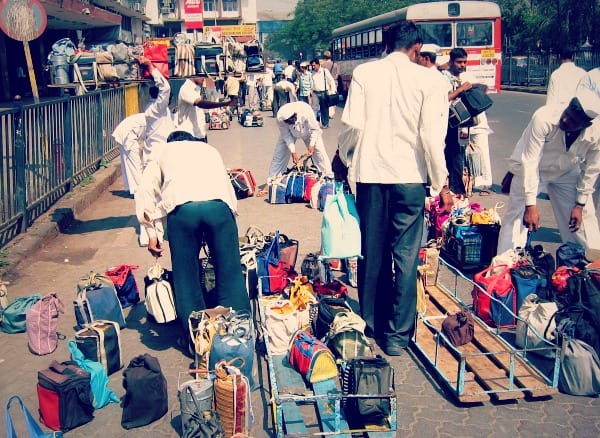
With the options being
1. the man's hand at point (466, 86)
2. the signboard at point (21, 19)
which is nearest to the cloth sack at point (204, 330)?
the man's hand at point (466, 86)

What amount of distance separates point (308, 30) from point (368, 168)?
68.1 m

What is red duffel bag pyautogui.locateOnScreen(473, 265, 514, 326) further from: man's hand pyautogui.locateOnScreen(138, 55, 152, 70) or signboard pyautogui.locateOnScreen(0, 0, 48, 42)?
signboard pyautogui.locateOnScreen(0, 0, 48, 42)

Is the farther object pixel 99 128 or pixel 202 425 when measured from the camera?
pixel 99 128

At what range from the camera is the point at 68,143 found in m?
10.9

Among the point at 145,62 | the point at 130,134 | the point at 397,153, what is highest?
the point at 145,62

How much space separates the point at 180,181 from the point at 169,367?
4.64 ft

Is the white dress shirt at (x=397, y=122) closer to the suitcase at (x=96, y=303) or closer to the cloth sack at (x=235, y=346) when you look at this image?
the cloth sack at (x=235, y=346)

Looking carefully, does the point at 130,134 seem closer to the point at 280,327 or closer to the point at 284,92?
the point at 280,327

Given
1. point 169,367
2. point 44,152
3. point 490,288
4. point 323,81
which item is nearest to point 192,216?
point 169,367

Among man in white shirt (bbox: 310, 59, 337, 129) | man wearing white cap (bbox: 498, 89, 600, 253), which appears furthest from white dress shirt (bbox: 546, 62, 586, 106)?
man in white shirt (bbox: 310, 59, 337, 129)

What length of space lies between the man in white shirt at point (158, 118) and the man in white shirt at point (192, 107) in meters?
0.15

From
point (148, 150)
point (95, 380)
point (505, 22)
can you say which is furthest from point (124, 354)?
point (505, 22)

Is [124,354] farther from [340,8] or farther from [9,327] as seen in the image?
[340,8]

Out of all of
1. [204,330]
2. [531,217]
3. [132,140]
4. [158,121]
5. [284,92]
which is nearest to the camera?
[204,330]
